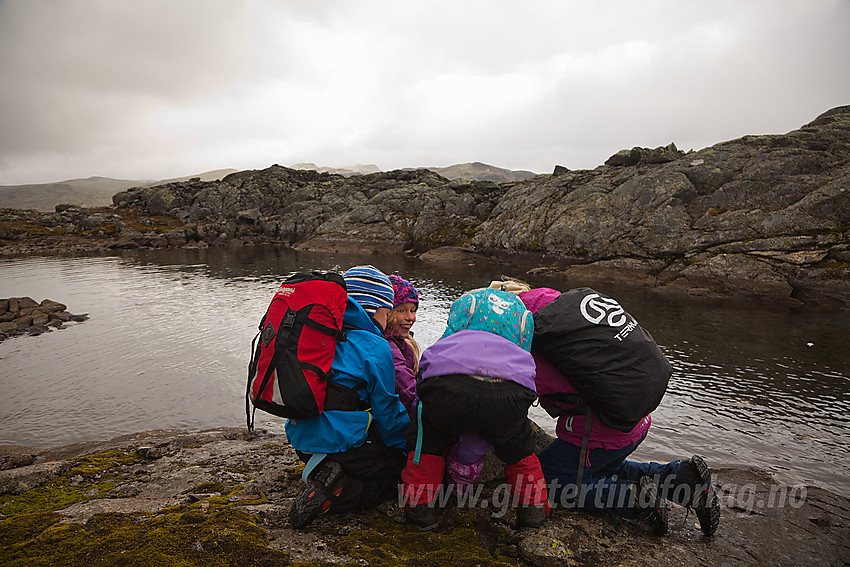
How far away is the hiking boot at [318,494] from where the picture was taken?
451cm

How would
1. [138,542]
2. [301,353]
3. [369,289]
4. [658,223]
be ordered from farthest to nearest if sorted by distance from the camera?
[658,223], [369,289], [301,353], [138,542]

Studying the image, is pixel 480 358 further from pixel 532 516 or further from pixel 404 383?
pixel 532 516

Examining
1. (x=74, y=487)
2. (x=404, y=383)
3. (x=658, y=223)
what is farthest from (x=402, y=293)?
(x=658, y=223)

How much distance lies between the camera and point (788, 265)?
1202 inches

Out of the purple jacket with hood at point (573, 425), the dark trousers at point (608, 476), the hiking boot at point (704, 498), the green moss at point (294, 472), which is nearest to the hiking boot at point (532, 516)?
the dark trousers at point (608, 476)

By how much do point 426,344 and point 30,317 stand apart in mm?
21354

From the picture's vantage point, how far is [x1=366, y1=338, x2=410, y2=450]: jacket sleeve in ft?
16.5

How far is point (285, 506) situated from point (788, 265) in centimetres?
3783

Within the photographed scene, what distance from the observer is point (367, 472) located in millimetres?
5105

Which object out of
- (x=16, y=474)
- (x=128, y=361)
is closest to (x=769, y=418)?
(x=16, y=474)

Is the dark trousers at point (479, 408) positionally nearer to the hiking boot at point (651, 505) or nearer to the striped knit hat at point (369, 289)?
the striped knit hat at point (369, 289)

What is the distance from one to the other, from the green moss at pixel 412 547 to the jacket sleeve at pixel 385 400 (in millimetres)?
937

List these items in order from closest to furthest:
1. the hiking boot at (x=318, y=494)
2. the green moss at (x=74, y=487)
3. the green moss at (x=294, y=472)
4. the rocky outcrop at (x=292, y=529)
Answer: the rocky outcrop at (x=292, y=529), the hiking boot at (x=318, y=494), the green moss at (x=74, y=487), the green moss at (x=294, y=472)

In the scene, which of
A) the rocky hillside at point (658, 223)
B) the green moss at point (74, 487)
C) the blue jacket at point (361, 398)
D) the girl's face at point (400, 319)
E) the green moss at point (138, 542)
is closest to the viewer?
the green moss at point (138, 542)
